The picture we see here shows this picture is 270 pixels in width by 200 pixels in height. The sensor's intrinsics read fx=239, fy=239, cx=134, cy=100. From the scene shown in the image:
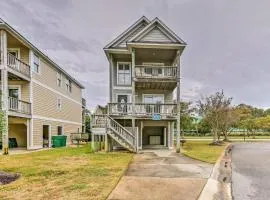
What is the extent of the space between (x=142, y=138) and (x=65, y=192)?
14.7 metres

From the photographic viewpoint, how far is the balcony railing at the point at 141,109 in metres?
17.9

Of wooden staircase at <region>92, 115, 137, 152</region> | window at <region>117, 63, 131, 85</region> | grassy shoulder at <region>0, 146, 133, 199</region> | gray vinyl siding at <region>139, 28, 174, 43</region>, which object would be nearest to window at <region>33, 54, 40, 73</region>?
window at <region>117, 63, 131, 85</region>

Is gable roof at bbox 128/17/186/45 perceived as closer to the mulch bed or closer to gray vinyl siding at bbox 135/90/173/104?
gray vinyl siding at bbox 135/90/173/104

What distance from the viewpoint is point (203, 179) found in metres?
7.95

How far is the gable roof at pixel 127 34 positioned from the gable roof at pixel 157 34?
213cm

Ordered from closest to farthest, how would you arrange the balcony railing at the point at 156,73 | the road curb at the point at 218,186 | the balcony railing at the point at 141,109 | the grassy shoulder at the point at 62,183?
the grassy shoulder at the point at 62,183, the road curb at the point at 218,186, the balcony railing at the point at 156,73, the balcony railing at the point at 141,109

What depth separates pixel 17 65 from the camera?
59.9 ft

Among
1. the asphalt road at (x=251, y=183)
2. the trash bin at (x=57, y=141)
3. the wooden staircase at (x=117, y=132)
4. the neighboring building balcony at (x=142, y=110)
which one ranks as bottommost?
the trash bin at (x=57, y=141)

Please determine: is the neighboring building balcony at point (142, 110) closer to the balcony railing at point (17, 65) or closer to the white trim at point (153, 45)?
the white trim at point (153, 45)

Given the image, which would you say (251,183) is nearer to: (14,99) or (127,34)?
(127,34)

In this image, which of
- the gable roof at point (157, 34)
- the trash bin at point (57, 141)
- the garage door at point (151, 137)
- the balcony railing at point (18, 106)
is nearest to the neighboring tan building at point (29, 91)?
the balcony railing at point (18, 106)

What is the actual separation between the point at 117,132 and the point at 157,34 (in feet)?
25.7

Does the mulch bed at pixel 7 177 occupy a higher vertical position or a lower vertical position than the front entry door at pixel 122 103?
lower

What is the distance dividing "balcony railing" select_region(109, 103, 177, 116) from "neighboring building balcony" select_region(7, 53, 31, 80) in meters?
7.19
